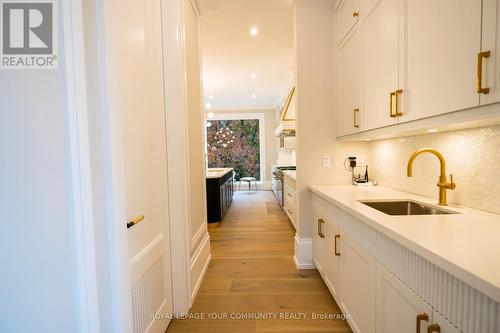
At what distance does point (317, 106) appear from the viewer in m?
2.50

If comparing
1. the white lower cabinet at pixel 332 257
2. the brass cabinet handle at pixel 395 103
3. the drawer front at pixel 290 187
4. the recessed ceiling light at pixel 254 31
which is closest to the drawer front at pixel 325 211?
the white lower cabinet at pixel 332 257

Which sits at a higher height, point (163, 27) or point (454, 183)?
point (163, 27)

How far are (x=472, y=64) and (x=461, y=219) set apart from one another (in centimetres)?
71

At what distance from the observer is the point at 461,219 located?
3.80ft

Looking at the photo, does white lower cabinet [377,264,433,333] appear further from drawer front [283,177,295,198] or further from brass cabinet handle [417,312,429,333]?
drawer front [283,177,295,198]

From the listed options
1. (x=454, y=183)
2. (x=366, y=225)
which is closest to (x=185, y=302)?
(x=366, y=225)

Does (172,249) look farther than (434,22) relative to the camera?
Yes

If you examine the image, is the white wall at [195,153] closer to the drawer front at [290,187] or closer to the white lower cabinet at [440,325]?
the drawer front at [290,187]

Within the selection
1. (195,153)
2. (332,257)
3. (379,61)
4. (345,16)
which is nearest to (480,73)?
(379,61)

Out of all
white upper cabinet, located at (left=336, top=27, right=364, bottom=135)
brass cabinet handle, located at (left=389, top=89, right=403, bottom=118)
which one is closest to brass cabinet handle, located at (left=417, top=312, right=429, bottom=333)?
brass cabinet handle, located at (left=389, top=89, right=403, bottom=118)

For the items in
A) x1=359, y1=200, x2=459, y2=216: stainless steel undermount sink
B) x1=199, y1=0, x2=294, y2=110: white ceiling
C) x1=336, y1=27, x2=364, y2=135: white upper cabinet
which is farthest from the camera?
x1=199, y1=0, x2=294, y2=110: white ceiling

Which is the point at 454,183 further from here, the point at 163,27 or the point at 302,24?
the point at 163,27

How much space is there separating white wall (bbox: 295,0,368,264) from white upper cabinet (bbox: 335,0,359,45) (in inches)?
5.5

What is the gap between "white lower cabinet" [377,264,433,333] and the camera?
877 mm
